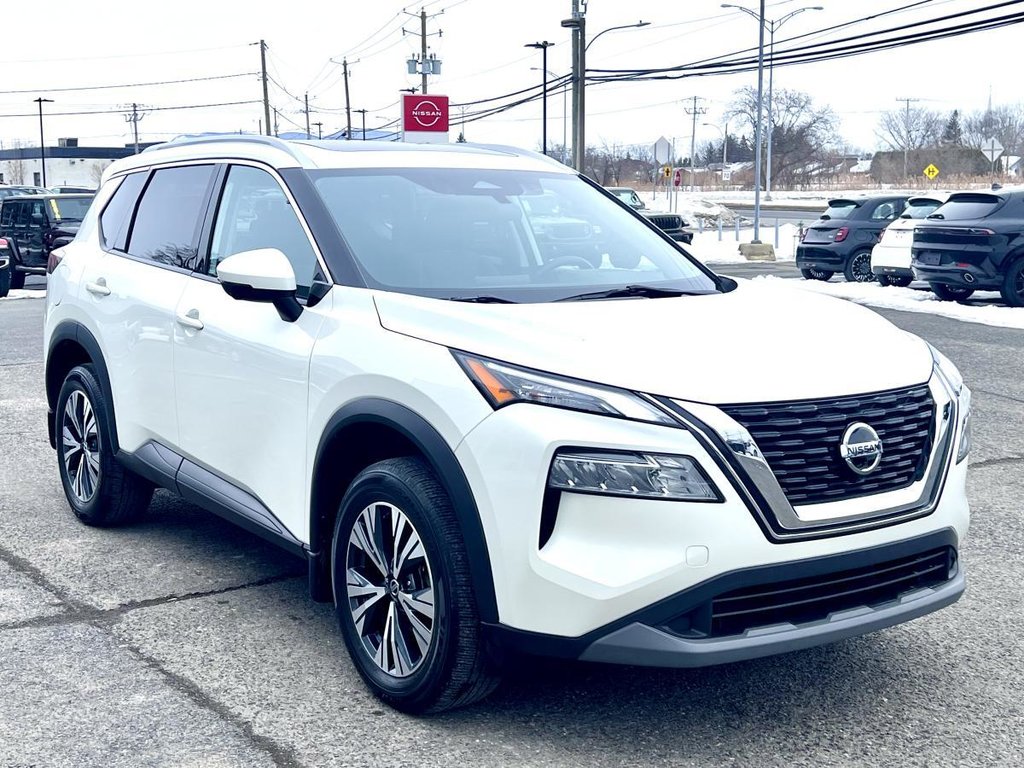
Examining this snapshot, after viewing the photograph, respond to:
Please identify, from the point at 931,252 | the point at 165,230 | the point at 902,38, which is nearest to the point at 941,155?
the point at 902,38

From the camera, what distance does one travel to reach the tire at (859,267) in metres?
21.3

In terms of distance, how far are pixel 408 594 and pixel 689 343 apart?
1.12m

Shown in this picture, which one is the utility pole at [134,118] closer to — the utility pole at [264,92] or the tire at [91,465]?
the utility pole at [264,92]

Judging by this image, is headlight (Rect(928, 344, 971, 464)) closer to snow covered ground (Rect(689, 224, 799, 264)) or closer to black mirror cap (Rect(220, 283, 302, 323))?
black mirror cap (Rect(220, 283, 302, 323))

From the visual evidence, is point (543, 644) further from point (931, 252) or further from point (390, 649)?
point (931, 252)

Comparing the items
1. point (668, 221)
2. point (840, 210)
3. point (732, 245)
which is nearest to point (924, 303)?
point (840, 210)

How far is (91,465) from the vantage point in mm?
5758

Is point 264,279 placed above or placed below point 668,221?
below

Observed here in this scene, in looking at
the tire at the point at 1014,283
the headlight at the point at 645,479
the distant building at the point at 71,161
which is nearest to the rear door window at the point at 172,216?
the headlight at the point at 645,479

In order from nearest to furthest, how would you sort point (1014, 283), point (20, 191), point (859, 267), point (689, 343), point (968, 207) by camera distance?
point (689, 343)
point (1014, 283)
point (968, 207)
point (859, 267)
point (20, 191)

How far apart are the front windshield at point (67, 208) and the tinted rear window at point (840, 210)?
1425 cm

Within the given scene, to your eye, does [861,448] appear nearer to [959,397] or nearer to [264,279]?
[959,397]

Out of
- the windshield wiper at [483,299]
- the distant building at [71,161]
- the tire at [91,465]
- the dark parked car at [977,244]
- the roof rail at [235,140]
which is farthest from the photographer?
the distant building at [71,161]

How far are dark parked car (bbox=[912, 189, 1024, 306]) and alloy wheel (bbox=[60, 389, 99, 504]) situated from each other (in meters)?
13.5
